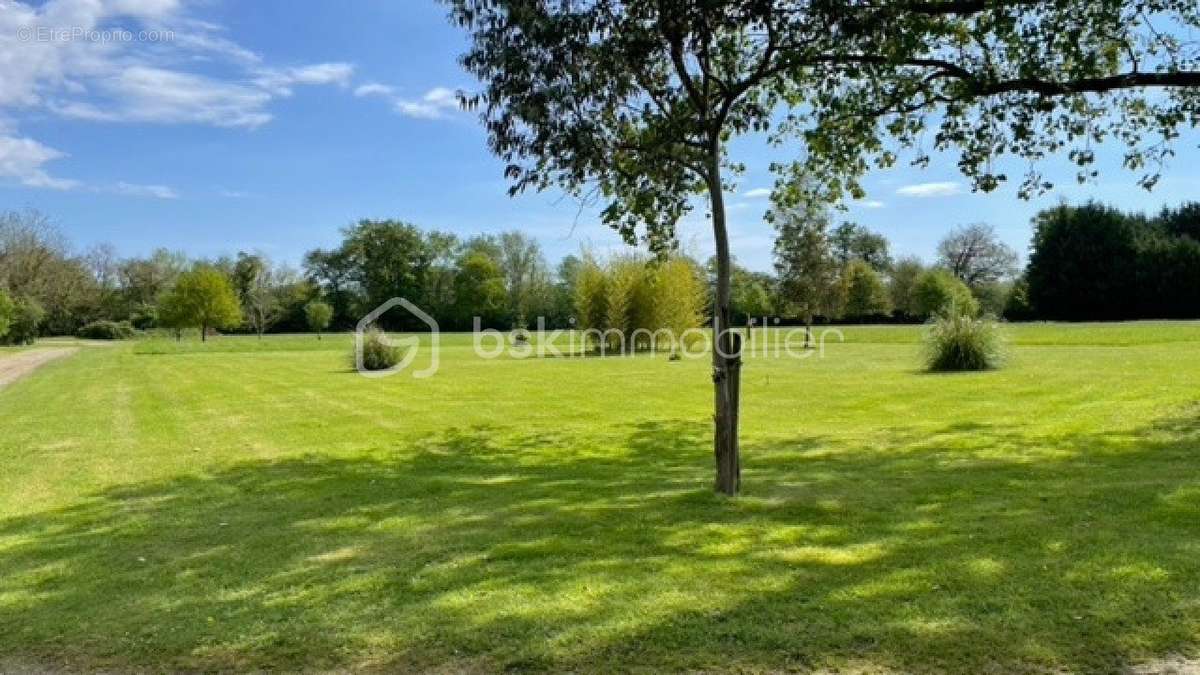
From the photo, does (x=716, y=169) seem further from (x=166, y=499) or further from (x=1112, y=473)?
(x=166, y=499)

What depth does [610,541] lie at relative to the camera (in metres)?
5.05

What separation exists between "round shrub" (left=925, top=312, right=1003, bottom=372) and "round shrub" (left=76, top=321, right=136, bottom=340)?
5911 cm

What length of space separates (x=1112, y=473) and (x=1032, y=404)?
→ 17.9 ft

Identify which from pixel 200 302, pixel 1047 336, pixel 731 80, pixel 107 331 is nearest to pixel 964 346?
pixel 731 80

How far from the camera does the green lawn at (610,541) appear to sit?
3408 mm

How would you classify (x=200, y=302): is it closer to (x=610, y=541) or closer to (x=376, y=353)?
(x=376, y=353)

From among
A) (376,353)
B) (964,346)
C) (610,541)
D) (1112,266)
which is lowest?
(610,541)

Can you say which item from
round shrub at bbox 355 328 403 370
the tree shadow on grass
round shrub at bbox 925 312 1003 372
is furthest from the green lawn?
round shrub at bbox 355 328 403 370

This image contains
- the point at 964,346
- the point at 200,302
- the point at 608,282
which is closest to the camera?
the point at 964,346

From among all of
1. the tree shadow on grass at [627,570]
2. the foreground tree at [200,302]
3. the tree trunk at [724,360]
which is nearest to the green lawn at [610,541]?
the tree shadow on grass at [627,570]

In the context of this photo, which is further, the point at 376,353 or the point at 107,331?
the point at 107,331

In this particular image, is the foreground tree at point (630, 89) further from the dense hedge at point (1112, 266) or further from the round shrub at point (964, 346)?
the dense hedge at point (1112, 266)

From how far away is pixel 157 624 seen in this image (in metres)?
3.86

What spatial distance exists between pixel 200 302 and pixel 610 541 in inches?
1829
